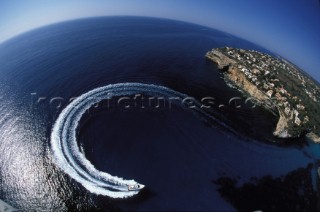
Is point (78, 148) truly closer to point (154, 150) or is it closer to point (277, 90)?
point (154, 150)

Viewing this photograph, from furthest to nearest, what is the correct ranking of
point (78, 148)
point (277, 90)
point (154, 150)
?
point (277, 90), point (154, 150), point (78, 148)

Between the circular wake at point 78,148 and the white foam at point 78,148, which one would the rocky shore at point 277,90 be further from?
the white foam at point 78,148

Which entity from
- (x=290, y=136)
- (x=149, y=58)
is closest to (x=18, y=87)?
(x=149, y=58)

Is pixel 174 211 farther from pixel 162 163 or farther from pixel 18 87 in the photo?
pixel 18 87

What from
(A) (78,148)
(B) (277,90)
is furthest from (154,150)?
(B) (277,90)

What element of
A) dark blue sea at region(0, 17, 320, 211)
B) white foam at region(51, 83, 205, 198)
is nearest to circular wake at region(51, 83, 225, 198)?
white foam at region(51, 83, 205, 198)
